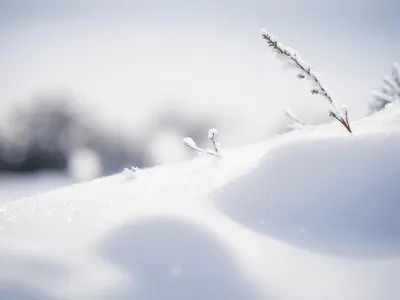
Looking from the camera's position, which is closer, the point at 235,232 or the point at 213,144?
the point at 235,232

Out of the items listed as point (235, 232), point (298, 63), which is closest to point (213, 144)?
point (298, 63)

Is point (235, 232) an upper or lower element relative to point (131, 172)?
lower

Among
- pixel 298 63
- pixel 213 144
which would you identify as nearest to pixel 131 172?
pixel 213 144

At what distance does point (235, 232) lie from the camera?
164 centimetres

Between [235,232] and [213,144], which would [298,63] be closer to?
[213,144]

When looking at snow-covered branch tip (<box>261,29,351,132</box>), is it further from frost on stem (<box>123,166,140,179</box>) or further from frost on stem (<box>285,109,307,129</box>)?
frost on stem (<box>123,166,140,179</box>)

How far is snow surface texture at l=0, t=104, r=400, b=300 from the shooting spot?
4.53 feet

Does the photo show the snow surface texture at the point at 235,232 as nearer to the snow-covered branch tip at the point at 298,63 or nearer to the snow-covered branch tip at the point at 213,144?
the snow-covered branch tip at the point at 213,144

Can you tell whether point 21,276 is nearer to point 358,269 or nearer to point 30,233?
point 30,233

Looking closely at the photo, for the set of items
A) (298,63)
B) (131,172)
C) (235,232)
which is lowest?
(235,232)

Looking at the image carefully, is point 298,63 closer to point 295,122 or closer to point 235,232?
point 295,122

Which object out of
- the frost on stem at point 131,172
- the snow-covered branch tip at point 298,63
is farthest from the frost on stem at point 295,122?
the frost on stem at point 131,172

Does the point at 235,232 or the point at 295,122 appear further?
the point at 295,122

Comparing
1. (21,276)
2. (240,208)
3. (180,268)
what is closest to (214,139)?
(240,208)
